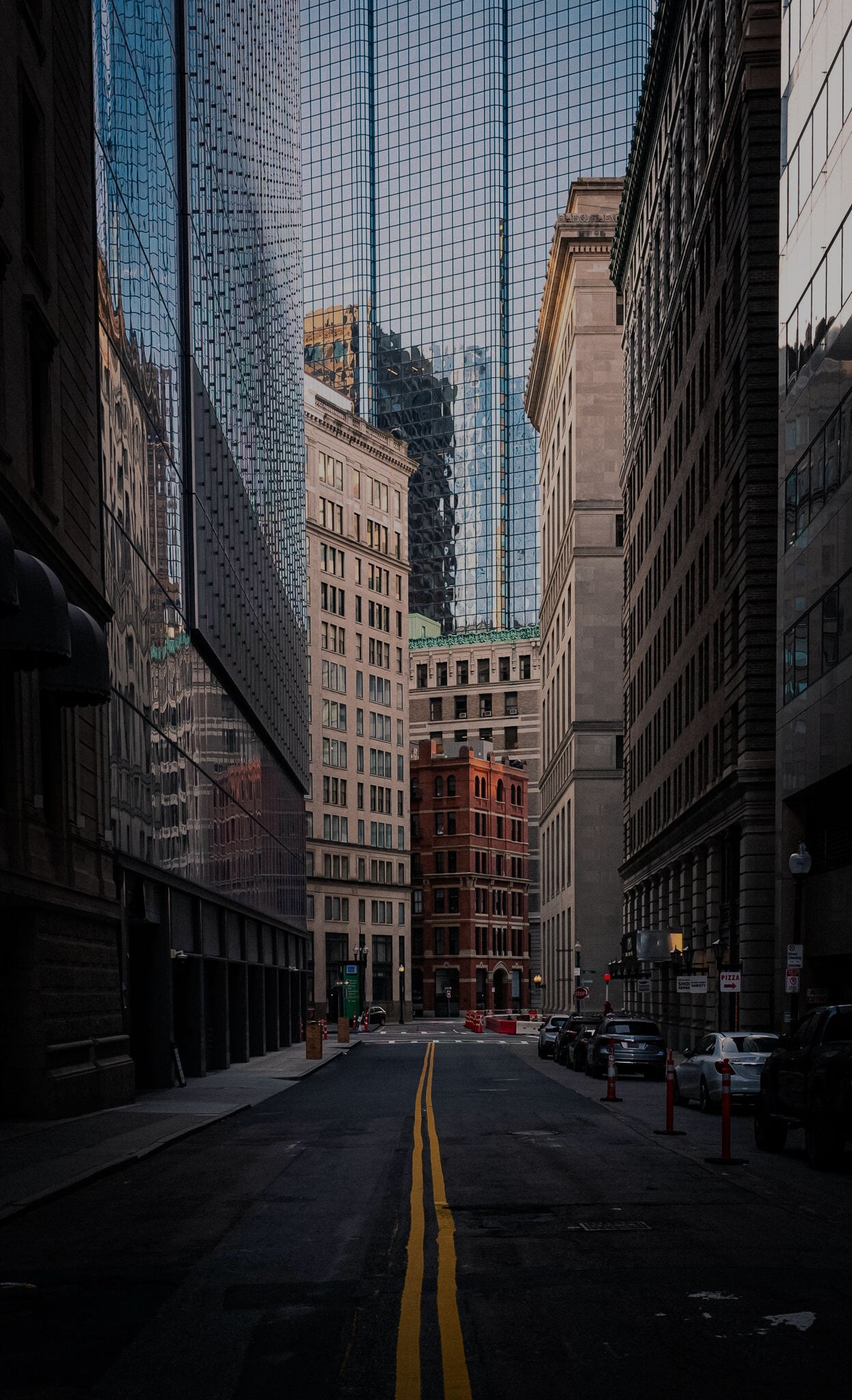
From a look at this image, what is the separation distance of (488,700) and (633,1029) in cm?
13301

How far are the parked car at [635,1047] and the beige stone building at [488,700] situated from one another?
420ft

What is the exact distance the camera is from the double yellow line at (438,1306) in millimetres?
7934

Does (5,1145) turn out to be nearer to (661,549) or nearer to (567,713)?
(661,549)

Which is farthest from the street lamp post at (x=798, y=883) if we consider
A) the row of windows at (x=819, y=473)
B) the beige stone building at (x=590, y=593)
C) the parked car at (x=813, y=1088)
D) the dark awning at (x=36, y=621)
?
the beige stone building at (x=590, y=593)

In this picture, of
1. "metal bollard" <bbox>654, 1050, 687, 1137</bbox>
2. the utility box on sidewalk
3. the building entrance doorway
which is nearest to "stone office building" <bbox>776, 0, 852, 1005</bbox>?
"metal bollard" <bbox>654, 1050, 687, 1137</bbox>

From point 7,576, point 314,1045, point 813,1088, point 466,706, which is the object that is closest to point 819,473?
point 813,1088

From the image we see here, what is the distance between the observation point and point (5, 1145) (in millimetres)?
20953

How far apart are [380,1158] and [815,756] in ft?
63.8

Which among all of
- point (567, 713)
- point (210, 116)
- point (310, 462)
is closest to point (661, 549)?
point (210, 116)

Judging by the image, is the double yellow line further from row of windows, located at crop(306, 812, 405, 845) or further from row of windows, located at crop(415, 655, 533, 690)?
row of windows, located at crop(415, 655, 533, 690)

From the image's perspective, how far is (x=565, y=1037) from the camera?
49.7 meters

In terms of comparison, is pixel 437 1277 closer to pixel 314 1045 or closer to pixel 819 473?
pixel 819 473

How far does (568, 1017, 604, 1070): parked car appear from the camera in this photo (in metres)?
→ 44.2

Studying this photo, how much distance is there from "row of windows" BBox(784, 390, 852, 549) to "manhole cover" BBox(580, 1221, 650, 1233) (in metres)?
22.6
